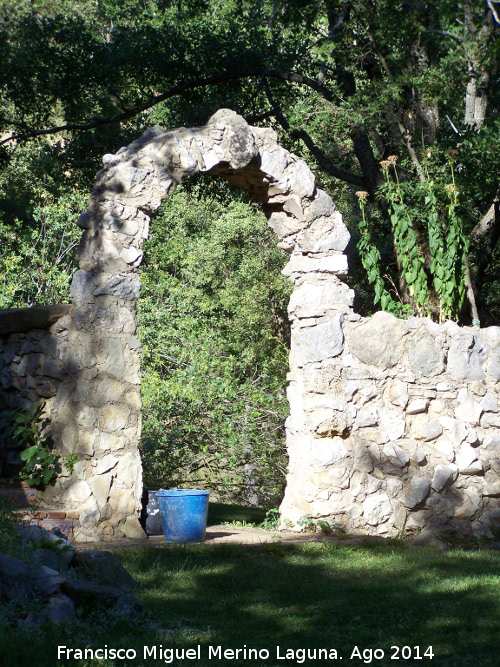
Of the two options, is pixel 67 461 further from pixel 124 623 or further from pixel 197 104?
pixel 197 104

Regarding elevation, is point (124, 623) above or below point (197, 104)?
below

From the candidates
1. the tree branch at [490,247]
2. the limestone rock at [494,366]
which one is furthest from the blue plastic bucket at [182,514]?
the tree branch at [490,247]

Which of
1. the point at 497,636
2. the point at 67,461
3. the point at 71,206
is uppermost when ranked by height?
the point at 71,206

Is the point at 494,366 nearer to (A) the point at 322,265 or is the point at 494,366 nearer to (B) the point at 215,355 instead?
(A) the point at 322,265

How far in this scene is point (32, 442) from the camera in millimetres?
6043

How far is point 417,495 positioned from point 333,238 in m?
2.40

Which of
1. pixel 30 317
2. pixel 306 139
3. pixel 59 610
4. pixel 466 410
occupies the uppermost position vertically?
pixel 306 139

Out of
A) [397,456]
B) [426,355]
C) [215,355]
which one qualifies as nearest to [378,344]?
[426,355]

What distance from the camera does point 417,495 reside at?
6332mm

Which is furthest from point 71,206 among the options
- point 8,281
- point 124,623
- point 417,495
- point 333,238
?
point 124,623

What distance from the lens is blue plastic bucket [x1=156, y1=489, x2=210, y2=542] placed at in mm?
5707

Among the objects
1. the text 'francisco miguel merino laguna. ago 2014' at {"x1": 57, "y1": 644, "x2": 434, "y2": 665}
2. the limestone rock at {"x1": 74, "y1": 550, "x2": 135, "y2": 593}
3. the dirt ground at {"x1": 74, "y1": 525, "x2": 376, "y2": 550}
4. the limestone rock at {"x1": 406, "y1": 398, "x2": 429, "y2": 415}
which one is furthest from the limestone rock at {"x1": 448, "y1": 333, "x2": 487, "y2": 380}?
the limestone rock at {"x1": 74, "y1": 550, "x2": 135, "y2": 593}

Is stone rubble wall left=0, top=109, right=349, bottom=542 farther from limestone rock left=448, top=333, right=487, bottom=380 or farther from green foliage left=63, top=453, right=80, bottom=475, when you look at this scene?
limestone rock left=448, top=333, right=487, bottom=380

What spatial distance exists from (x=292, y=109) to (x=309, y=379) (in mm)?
5468
